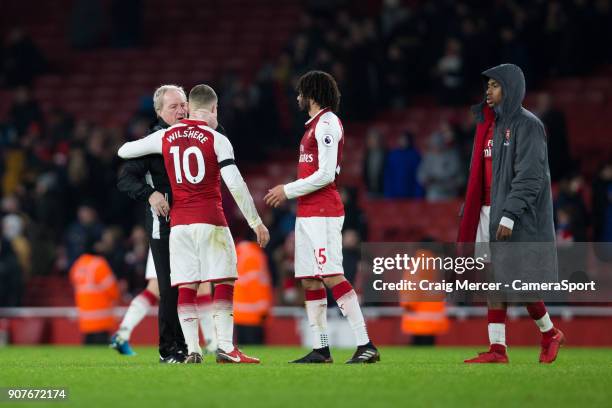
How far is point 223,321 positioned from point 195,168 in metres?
1.25

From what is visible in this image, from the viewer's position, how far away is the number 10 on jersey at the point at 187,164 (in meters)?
11.5

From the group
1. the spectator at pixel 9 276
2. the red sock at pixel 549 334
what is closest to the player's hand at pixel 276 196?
the red sock at pixel 549 334

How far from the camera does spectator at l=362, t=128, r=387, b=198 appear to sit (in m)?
22.7

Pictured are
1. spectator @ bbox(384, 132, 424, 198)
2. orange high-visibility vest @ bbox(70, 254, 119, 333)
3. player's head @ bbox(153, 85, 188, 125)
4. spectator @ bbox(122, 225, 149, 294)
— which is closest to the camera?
player's head @ bbox(153, 85, 188, 125)

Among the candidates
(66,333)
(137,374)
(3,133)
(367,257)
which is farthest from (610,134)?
(137,374)

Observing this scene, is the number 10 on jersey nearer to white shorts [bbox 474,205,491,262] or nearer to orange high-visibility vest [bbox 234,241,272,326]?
white shorts [bbox 474,205,491,262]

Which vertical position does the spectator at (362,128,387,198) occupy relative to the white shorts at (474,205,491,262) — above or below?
above

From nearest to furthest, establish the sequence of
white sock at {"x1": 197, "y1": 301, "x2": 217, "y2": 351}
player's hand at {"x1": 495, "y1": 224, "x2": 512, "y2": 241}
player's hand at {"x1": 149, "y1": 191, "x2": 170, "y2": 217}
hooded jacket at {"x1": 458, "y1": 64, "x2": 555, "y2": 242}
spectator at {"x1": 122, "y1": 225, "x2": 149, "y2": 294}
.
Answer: player's hand at {"x1": 495, "y1": 224, "x2": 512, "y2": 241} < hooded jacket at {"x1": 458, "y1": 64, "x2": 555, "y2": 242} < player's hand at {"x1": 149, "y1": 191, "x2": 170, "y2": 217} < white sock at {"x1": 197, "y1": 301, "x2": 217, "y2": 351} < spectator at {"x1": 122, "y1": 225, "x2": 149, "y2": 294}

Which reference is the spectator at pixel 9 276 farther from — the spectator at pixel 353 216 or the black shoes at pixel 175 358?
the black shoes at pixel 175 358

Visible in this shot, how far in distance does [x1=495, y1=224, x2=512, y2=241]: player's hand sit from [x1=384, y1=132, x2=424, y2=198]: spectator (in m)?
11.2

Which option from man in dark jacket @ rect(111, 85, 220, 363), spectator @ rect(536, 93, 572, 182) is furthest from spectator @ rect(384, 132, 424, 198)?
man in dark jacket @ rect(111, 85, 220, 363)

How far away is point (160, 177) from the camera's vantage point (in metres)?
12.2

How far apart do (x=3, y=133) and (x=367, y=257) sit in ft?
41.4

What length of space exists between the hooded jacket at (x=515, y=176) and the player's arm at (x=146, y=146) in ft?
8.45
